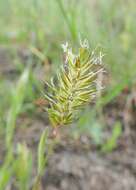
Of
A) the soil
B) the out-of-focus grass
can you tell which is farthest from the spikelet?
the out-of-focus grass

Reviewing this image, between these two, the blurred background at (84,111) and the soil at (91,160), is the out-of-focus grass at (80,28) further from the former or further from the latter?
the soil at (91,160)

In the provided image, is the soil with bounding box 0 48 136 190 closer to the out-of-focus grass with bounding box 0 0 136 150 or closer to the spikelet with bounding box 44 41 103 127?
the out-of-focus grass with bounding box 0 0 136 150

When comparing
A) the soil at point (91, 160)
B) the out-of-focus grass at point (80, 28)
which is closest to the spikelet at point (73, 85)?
the soil at point (91, 160)

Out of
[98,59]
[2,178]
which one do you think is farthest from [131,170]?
[98,59]

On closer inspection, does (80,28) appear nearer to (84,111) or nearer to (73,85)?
(84,111)

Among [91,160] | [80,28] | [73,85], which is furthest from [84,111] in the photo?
[73,85]

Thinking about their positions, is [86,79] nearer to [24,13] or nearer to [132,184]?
[132,184]

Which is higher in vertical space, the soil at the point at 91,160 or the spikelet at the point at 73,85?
the spikelet at the point at 73,85

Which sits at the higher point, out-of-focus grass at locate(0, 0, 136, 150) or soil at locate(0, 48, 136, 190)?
out-of-focus grass at locate(0, 0, 136, 150)
